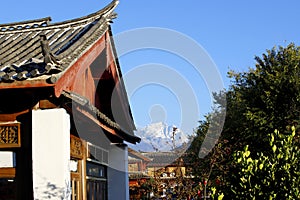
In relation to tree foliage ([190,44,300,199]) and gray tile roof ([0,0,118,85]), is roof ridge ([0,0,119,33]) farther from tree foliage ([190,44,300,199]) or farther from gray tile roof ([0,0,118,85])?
tree foliage ([190,44,300,199])

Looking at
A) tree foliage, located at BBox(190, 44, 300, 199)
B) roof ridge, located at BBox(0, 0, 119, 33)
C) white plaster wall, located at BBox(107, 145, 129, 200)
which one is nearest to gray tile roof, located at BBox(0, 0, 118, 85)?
roof ridge, located at BBox(0, 0, 119, 33)

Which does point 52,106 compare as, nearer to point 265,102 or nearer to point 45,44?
point 45,44

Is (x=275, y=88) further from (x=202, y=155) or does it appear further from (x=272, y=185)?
(x=272, y=185)

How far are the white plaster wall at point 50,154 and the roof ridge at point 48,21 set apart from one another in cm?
281

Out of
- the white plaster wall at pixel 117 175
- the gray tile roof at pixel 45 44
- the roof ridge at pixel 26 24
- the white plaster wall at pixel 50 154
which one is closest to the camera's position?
the gray tile roof at pixel 45 44

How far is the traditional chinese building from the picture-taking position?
612 cm

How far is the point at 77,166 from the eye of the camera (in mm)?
8898

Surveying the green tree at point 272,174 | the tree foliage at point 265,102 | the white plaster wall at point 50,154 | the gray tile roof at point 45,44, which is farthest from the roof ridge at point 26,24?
the tree foliage at point 265,102

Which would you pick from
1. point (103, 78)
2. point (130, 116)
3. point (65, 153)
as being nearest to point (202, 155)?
point (130, 116)

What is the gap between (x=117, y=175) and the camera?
1215 centimetres

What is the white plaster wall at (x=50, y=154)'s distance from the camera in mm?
6414

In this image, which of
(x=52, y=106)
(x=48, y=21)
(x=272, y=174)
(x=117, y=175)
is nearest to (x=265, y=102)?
(x=117, y=175)

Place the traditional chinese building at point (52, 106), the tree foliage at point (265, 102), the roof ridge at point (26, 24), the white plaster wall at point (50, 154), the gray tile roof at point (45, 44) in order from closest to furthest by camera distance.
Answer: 1. the gray tile roof at point (45, 44)
2. the traditional chinese building at point (52, 106)
3. the white plaster wall at point (50, 154)
4. the roof ridge at point (26, 24)
5. the tree foliage at point (265, 102)

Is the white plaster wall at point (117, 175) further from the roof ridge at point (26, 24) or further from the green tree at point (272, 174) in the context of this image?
the green tree at point (272, 174)
